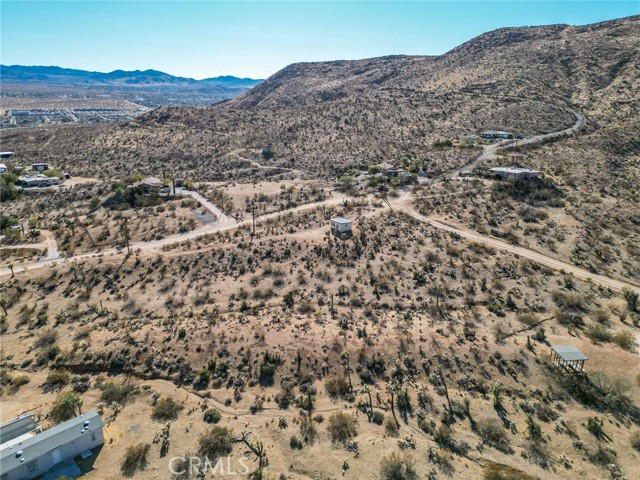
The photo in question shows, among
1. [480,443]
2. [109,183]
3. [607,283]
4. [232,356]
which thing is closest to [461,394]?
[480,443]

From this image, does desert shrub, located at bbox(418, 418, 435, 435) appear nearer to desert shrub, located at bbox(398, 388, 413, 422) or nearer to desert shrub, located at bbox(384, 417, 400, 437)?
desert shrub, located at bbox(398, 388, 413, 422)

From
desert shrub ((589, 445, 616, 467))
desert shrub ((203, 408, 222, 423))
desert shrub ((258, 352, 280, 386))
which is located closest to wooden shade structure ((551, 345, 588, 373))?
desert shrub ((589, 445, 616, 467))

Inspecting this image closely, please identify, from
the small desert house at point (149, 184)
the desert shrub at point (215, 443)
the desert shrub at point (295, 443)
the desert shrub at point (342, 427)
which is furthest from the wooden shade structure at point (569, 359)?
the small desert house at point (149, 184)

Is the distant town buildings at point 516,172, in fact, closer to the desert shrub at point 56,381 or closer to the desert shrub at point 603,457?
the desert shrub at point 603,457

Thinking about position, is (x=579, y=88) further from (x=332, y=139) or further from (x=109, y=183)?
(x=109, y=183)

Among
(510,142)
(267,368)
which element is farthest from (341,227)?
(510,142)

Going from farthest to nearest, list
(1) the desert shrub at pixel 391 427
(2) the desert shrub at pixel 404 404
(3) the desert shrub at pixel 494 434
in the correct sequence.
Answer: (2) the desert shrub at pixel 404 404 → (1) the desert shrub at pixel 391 427 → (3) the desert shrub at pixel 494 434
